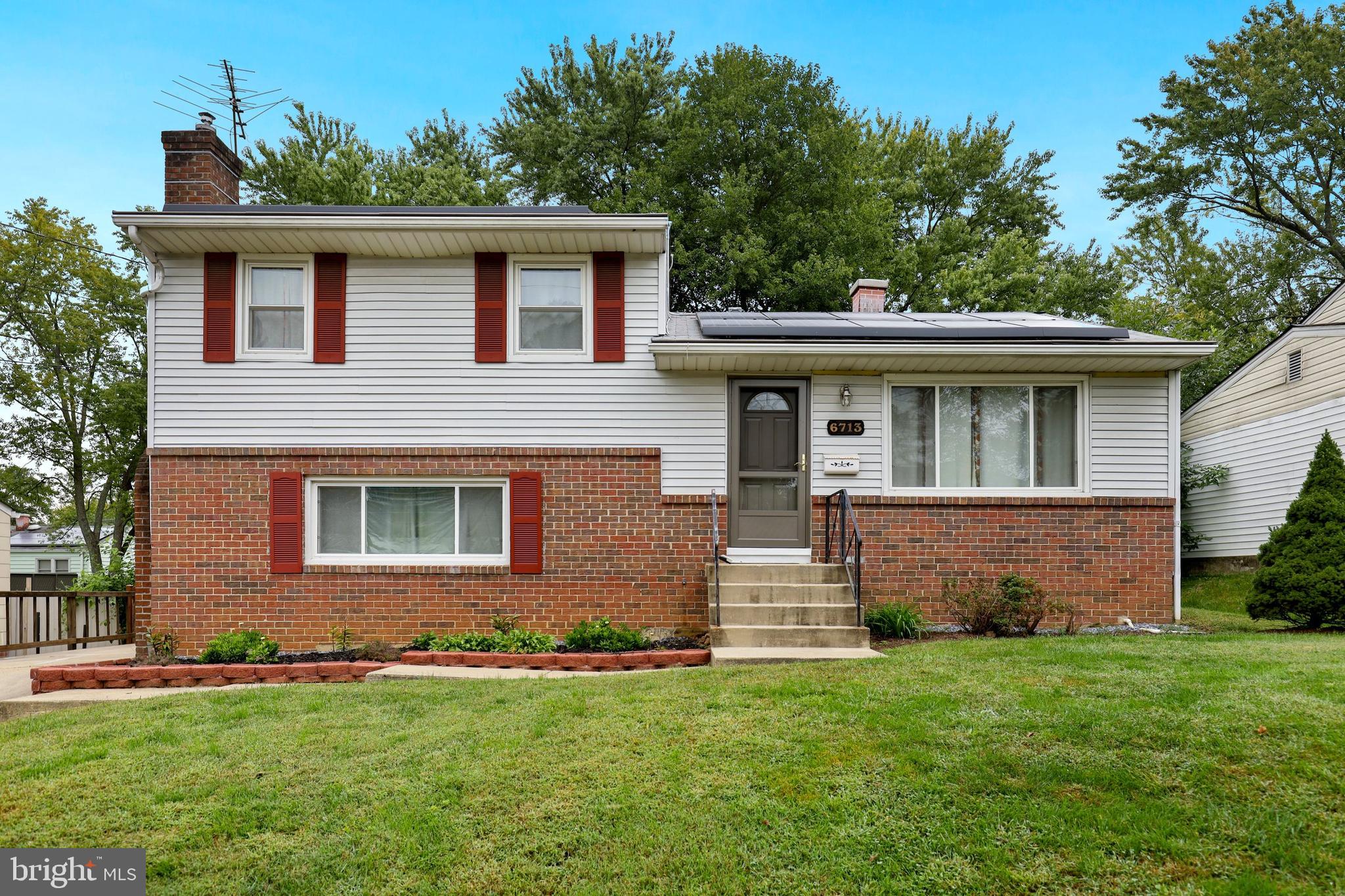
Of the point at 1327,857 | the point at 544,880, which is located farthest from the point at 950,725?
the point at 544,880

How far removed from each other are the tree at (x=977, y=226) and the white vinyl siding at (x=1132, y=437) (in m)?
12.6

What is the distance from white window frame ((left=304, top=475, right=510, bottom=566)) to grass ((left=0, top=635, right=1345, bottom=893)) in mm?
3145

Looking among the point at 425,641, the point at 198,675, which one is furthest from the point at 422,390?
the point at 198,675

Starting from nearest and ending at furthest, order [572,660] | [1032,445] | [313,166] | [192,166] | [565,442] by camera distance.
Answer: [572,660], [565,442], [1032,445], [192,166], [313,166]

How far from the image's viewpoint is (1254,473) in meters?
14.5

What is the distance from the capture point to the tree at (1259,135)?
20328mm

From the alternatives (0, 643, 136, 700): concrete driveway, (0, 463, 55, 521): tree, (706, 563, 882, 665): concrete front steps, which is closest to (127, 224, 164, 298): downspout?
(0, 643, 136, 700): concrete driveway

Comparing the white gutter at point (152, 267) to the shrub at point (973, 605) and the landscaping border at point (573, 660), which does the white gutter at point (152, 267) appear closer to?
the landscaping border at point (573, 660)

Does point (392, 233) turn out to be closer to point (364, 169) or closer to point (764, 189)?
point (764, 189)

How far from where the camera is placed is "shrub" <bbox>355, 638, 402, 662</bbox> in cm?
815

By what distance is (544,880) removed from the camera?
3.46 metres

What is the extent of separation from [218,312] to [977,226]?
2281cm

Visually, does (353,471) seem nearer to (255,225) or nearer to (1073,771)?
(255,225)

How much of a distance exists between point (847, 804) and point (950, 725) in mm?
1078
